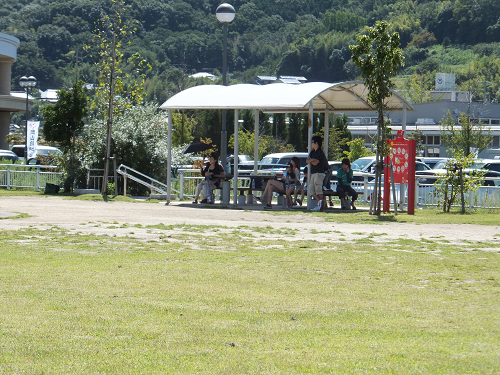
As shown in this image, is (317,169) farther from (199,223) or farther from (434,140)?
(434,140)

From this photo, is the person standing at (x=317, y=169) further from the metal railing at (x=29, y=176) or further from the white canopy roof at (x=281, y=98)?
the metal railing at (x=29, y=176)

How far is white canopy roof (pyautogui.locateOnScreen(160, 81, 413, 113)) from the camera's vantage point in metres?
20.0

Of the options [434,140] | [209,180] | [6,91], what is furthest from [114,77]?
[434,140]

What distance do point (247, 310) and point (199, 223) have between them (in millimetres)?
8843

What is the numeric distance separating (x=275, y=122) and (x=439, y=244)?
46.0 m

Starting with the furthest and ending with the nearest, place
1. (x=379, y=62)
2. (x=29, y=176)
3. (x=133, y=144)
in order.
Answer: (x=29, y=176), (x=133, y=144), (x=379, y=62)

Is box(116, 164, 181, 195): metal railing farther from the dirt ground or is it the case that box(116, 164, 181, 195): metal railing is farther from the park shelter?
the dirt ground

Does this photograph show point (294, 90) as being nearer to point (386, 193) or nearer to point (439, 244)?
point (386, 193)

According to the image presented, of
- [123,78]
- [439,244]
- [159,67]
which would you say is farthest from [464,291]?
[159,67]

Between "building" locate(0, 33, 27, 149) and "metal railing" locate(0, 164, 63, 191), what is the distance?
30.0 m

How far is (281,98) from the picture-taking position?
20.2 metres

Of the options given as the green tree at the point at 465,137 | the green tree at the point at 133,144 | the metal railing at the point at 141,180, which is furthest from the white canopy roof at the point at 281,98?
the green tree at the point at 465,137

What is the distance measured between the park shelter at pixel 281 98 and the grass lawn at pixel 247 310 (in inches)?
360

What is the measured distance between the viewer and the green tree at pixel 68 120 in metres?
26.6
